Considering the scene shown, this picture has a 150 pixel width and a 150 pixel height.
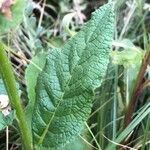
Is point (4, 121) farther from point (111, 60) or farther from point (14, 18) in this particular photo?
point (111, 60)

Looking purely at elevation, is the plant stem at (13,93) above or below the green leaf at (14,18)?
below

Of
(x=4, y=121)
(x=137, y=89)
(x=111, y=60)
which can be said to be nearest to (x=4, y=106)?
(x=4, y=121)

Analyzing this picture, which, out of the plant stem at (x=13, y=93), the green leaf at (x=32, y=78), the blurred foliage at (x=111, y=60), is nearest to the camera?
the plant stem at (x=13, y=93)

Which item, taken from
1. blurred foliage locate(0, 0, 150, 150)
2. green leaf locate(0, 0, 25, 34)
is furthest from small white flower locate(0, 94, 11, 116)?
blurred foliage locate(0, 0, 150, 150)

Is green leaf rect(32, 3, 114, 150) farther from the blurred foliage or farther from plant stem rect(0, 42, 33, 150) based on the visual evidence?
the blurred foliage

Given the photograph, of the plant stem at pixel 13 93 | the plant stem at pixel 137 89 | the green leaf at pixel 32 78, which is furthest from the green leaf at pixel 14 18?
the plant stem at pixel 137 89

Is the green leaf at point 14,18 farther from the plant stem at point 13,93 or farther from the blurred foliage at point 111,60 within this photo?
the blurred foliage at point 111,60
